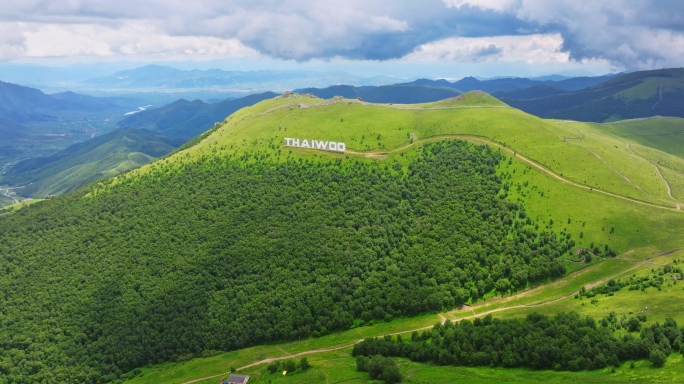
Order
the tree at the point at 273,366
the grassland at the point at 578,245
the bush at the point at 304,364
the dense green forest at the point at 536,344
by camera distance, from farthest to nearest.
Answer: the tree at the point at 273,366 < the bush at the point at 304,364 < the grassland at the point at 578,245 < the dense green forest at the point at 536,344

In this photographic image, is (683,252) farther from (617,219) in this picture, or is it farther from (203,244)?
(203,244)

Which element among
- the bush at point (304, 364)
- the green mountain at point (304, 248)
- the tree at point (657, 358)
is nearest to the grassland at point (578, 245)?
the green mountain at point (304, 248)

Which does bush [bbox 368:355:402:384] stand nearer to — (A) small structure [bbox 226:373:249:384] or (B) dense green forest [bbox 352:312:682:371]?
(B) dense green forest [bbox 352:312:682:371]

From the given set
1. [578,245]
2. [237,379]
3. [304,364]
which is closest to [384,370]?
[304,364]

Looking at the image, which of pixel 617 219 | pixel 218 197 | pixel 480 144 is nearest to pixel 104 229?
pixel 218 197

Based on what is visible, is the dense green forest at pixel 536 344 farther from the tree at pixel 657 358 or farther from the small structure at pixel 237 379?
the small structure at pixel 237 379

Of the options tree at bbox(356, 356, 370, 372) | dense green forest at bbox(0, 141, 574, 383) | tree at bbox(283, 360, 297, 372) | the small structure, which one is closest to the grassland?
tree at bbox(356, 356, 370, 372)

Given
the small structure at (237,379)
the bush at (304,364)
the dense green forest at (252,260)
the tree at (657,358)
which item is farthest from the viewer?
the dense green forest at (252,260)
